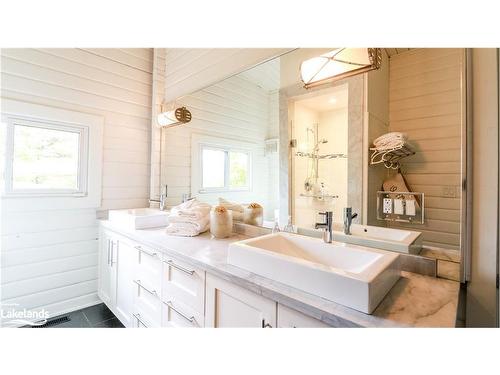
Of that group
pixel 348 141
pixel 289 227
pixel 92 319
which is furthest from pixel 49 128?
pixel 348 141

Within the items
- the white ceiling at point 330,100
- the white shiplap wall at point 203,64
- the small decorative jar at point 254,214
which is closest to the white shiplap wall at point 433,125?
the white ceiling at point 330,100

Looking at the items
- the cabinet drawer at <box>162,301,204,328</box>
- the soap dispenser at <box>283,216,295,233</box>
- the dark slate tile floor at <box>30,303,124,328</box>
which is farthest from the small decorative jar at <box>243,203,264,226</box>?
the dark slate tile floor at <box>30,303,124,328</box>

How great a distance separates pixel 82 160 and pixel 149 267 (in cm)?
132

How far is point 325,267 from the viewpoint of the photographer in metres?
0.84

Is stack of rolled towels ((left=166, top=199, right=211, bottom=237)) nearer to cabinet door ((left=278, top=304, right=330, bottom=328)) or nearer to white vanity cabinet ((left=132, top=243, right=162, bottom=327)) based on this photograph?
white vanity cabinet ((left=132, top=243, right=162, bottom=327))

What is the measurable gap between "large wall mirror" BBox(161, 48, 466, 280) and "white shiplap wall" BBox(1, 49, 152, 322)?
981 millimetres

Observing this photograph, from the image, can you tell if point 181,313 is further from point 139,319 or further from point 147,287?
point 139,319

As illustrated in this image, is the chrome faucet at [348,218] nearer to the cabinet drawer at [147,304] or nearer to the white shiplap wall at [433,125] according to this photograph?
the white shiplap wall at [433,125]
